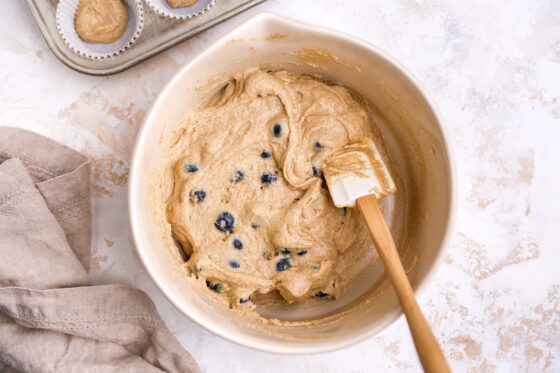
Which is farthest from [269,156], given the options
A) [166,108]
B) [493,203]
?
[493,203]

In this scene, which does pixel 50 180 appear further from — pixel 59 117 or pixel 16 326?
pixel 16 326

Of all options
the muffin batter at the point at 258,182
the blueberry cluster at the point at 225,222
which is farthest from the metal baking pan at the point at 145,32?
the blueberry cluster at the point at 225,222

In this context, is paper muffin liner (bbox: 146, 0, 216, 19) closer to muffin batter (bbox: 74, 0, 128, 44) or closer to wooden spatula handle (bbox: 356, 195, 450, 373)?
muffin batter (bbox: 74, 0, 128, 44)

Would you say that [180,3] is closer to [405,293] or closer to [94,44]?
[94,44]

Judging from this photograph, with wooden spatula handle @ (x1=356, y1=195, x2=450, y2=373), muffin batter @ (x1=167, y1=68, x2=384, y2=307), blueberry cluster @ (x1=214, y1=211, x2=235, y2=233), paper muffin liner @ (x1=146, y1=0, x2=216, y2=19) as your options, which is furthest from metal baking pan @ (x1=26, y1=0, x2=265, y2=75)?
wooden spatula handle @ (x1=356, y1=195, x2=450, y2=373)

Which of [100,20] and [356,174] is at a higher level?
[100,20]

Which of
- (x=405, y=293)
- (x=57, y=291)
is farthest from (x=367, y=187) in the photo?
(x=57, y=291)
